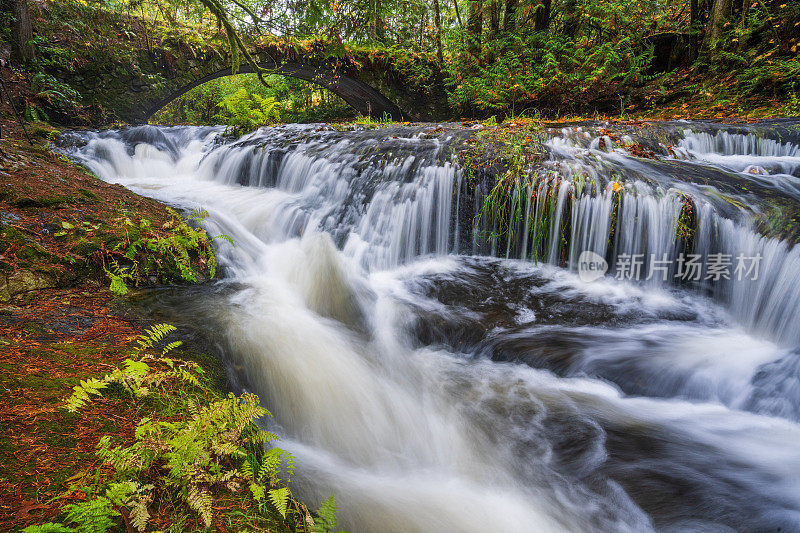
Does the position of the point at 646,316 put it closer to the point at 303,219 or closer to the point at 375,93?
the point at 303,219

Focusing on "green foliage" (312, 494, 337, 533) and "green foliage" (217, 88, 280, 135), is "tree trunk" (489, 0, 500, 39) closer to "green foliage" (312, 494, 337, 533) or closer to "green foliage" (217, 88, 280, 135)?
"green foliage" (217, 88, 280, 135)

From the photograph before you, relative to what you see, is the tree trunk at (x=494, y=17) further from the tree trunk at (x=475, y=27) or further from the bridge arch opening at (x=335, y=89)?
the bridge arch opening at (x=335, y=89)

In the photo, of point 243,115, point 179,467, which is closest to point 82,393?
point 179,467

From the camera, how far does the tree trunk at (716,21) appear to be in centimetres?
905

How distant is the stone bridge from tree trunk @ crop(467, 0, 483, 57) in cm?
255

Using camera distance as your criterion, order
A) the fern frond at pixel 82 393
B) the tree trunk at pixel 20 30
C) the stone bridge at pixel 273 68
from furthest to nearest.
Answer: the stone bridge at pixel 273 68, the tree trunk at pixel 20 30, the fern frond at pixel 82 393

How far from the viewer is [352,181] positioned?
6.39 m

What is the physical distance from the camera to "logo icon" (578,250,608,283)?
4.72 metres

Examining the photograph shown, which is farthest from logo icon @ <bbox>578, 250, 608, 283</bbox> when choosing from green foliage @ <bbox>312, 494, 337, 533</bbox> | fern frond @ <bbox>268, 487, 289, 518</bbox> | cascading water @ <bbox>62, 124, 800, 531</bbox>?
fern frond @ <bbox>268, 487, 289, 518</bbox>

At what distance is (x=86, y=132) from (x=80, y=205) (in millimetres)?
8115

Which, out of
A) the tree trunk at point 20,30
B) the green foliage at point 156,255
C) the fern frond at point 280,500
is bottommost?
the fern frond at point 280,500

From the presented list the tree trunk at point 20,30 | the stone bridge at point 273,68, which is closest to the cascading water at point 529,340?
the tree trunk at point 20,30

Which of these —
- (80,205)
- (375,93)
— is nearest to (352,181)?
(80,205)

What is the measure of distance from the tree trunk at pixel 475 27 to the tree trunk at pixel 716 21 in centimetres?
583
